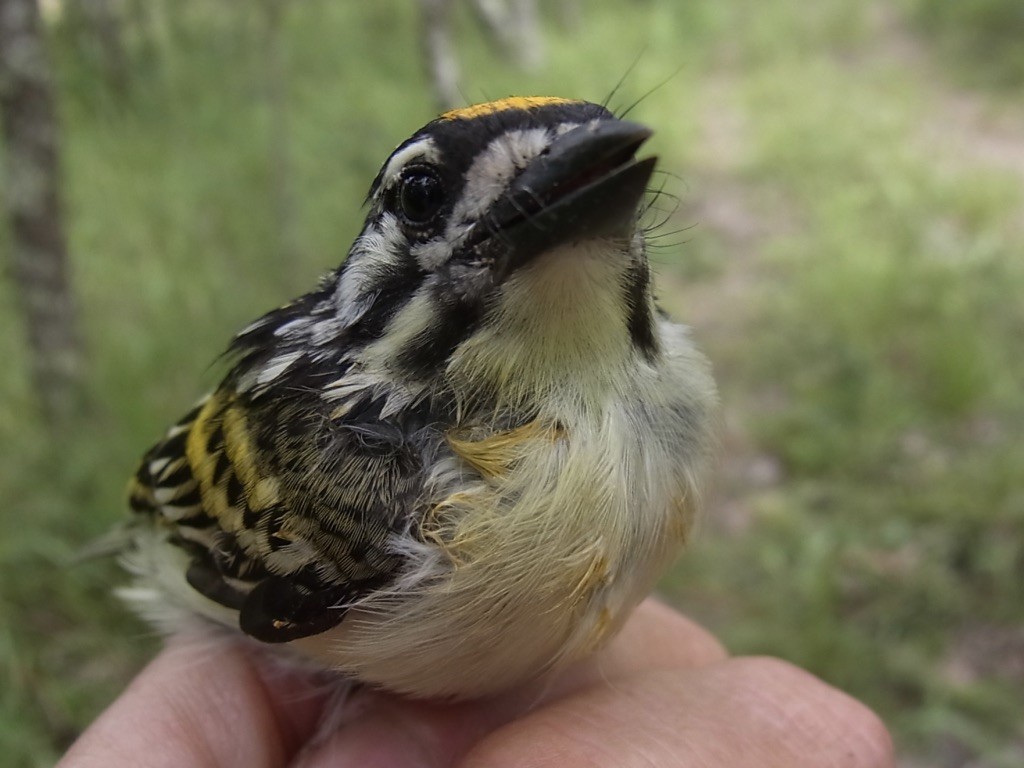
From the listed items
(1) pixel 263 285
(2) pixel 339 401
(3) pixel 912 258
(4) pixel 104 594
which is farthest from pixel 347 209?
(2) pixel 339 401

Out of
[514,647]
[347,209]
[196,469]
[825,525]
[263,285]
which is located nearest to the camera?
[514,647]

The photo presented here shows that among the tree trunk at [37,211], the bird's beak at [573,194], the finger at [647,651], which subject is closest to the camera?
the bird's beak at [573,194]

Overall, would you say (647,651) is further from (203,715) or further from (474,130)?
(474,130)

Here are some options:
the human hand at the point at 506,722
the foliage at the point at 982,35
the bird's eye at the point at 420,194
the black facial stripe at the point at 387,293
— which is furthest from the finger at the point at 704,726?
the foliage at the point at 982,35

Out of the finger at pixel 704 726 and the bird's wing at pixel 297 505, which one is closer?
the bird's wing at pixel 297 505

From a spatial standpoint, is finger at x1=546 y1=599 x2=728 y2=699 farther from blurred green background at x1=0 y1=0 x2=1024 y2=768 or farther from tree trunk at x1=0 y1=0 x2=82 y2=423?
tree trunk at x1=0 y1=0 x2=82 y2=423

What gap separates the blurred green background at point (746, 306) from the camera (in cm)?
313

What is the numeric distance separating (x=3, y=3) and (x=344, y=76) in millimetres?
5665

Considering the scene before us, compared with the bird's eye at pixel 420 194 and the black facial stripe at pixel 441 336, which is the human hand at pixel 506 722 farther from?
the bird's eye at pixel 420 194

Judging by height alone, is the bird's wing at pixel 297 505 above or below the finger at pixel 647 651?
above

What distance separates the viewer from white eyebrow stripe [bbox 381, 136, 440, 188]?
136 centimetres

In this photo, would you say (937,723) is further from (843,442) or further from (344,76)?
(344,76)

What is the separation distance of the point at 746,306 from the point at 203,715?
4907 mm

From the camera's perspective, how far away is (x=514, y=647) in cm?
145
